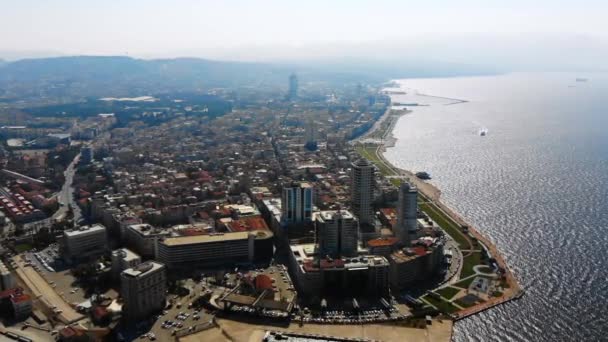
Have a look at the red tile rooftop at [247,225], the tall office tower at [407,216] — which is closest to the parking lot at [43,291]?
the red tile rooftop at [247,225]

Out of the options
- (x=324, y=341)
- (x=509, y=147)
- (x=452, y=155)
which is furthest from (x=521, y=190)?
(x=324, y=341)

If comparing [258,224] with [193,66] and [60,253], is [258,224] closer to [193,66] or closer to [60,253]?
[60,253]

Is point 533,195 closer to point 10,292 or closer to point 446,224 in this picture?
point 446,224

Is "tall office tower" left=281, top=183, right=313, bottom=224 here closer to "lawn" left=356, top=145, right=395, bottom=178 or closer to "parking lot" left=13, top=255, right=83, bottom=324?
"parking lot" left=13, top=255, right=83, bottom=324

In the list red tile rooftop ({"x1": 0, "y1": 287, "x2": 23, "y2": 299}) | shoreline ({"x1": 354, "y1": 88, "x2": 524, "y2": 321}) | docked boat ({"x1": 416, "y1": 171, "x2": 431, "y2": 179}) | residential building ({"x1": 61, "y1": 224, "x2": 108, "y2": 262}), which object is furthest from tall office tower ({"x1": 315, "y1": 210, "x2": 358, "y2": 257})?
docked boat ({"x1": 416, "y1": 171, "x2": 431, "y2": 179})

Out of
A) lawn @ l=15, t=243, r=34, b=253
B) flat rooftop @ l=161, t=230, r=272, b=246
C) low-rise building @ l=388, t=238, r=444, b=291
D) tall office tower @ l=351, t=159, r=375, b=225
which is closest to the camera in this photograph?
low-rise building @ l=388, t=238, r=444, b=291

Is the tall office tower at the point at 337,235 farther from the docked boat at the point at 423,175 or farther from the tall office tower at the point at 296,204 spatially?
the docked boat at the point at 423,175
